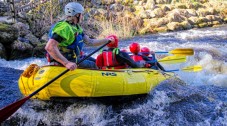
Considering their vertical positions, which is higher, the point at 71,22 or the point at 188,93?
the point at 71,22

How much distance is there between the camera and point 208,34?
13211 mm

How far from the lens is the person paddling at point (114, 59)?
5020 millimetres

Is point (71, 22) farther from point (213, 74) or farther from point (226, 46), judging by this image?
point (226, 46)

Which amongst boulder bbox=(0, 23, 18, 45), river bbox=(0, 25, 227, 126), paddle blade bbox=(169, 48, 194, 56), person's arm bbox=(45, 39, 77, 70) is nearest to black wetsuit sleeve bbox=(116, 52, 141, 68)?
river bbox=(0, 25, 227, 126)

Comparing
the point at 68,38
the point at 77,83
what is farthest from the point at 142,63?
the point at 68,38

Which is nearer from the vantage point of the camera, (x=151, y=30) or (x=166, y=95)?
(x=166, y=95)

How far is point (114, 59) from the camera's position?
200 inches

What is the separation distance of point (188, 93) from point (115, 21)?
8.99m

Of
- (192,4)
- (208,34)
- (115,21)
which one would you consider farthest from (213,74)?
(192,4)

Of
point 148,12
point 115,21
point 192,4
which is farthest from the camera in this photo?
point 192,4

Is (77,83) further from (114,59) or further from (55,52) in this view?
(114,59)

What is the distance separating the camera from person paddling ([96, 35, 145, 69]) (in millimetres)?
5020

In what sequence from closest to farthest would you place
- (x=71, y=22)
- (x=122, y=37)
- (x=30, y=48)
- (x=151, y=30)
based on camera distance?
(x=71, y=22) → (x=30, y=48) → (x=122, y=37) → (x=151, y=30)

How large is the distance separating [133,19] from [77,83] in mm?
11391
